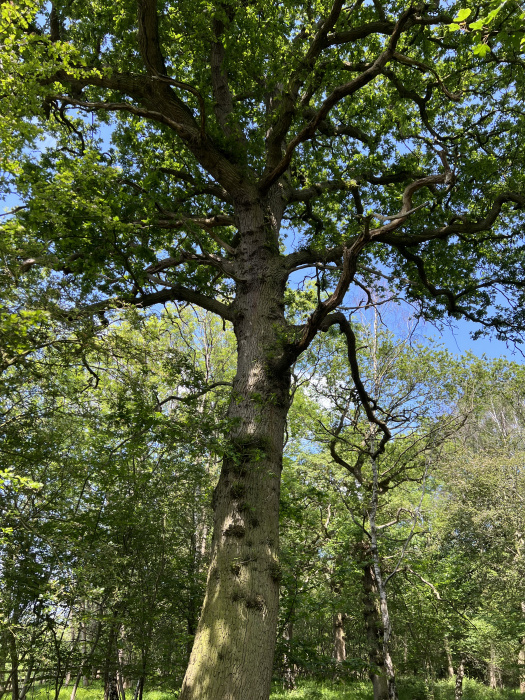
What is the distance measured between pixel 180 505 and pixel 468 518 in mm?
13597

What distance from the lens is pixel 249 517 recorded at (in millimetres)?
3154

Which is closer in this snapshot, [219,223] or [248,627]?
[248,627]

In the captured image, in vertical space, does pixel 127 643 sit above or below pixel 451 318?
below

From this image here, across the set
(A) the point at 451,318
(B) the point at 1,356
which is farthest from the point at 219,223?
(A) the point at 451,318

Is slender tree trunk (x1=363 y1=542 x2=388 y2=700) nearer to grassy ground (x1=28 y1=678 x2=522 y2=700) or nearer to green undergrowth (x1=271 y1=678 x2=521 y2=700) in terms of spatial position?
grassy ground (x1=28 y1=678 x2=522 y2=700)

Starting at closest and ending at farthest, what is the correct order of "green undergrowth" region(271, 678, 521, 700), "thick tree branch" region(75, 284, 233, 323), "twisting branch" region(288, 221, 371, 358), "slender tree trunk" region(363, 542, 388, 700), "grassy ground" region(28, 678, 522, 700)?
"twisting branch" region(288, 221, 371, 358)
"thick tree branch" region(75, 284, 233, 323)
"slender tree trunk" region(363, 542, 388, 700)
"grassy ground" region(28, 678, 522, 700)
"green undergrowth" region(271, 678, 521, 700)

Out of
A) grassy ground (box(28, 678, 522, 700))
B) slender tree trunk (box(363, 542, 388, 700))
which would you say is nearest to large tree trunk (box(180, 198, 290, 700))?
slender tree trunk (box(363, 542, 388, 700))

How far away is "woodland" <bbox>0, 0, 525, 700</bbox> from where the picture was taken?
10.8 feet

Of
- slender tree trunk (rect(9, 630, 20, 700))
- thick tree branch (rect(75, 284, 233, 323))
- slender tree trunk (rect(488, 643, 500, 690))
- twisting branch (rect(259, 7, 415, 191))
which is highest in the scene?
twisting branch (rect(259, 7, 415, 191))

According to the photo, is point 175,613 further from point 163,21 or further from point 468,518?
point 468,518

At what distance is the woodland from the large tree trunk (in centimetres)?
2

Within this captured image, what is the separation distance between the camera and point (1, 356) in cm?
278

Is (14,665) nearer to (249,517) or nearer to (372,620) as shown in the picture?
(249,517)

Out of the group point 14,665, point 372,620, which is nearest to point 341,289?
point 14,665
